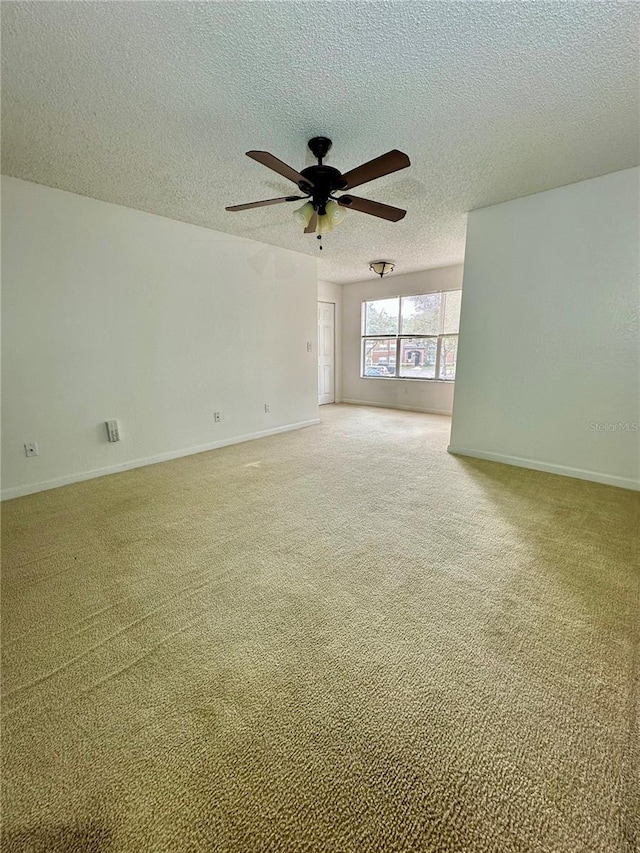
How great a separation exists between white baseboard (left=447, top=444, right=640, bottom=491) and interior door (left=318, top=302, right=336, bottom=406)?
3519 mm

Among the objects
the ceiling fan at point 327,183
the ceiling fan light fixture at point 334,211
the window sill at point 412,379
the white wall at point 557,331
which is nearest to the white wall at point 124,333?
the ceiling fan at point 327,183

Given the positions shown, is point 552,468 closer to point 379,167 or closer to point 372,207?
point 372,207

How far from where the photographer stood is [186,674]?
1244 millimetres

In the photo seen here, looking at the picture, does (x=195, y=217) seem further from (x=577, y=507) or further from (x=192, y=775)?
(x=577, y=507)

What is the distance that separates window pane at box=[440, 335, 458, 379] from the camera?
5.68 m

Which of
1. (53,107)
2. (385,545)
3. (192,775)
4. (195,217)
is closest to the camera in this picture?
(192,775)

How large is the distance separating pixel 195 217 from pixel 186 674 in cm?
379

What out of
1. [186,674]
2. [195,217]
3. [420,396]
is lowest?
[186,674]

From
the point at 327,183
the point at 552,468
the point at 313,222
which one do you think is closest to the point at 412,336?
the point at 552,468

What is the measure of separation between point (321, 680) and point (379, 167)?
7.89 ft

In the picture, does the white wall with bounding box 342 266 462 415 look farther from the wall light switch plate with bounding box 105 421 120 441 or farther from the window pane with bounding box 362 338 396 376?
the wall light switch plate with bounding box 105 421 120 441

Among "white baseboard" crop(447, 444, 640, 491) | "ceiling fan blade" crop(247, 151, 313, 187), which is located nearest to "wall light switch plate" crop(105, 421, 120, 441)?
"ceiling fan blade" crop(247, 151, 313, 187)

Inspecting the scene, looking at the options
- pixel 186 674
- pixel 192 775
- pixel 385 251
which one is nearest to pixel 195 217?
pixel 385 251

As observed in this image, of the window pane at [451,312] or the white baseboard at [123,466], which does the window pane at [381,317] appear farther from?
the white baseboard at [123,466]
